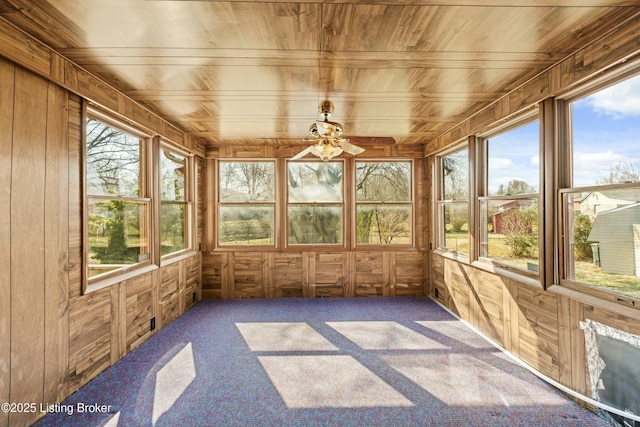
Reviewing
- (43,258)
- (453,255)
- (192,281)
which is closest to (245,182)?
(192,281)

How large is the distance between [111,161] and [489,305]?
4287mm

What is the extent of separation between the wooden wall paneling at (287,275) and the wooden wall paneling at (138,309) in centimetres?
189

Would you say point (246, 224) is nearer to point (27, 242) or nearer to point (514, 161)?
point (27, 242)

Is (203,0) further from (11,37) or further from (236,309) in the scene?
(236,309)

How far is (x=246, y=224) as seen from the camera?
477 centimetres

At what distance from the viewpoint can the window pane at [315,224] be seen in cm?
478

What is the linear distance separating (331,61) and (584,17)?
5.17 ft

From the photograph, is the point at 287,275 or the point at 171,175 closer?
the point at 171,175

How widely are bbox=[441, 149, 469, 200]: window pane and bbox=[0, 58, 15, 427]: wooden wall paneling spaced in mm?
4338

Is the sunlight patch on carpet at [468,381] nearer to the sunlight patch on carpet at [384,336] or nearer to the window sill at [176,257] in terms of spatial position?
the sunlight patch on carpet at [384,336]

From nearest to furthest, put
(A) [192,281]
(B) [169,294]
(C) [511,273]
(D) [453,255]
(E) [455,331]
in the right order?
(C) [511,273] < (E) [455,331] < (B) [169,294] < (D) [453,255] < (A) [192,281]

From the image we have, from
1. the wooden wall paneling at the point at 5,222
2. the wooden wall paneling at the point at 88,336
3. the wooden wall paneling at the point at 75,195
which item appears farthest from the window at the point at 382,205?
the wooden wall paneling at the point at 5,222

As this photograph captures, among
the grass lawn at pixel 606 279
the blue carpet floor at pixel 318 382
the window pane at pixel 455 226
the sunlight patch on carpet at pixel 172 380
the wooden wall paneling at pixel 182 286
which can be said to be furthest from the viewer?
the wooden wall paneling at pixel 182 286

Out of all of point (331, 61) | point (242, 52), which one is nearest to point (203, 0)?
point (242, 52)
